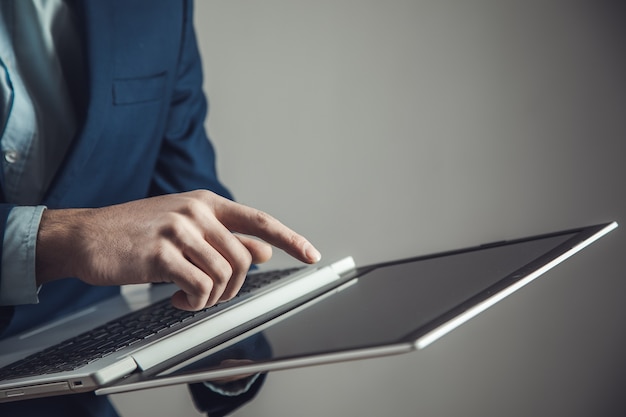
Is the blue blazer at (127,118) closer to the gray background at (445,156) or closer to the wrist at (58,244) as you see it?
the wrist at (58,244)

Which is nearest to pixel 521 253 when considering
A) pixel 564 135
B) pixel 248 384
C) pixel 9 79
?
pixel 248 384

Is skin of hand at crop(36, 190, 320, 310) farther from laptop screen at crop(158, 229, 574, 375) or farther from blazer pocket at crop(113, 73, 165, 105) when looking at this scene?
blazer pocket at crop(113, 73, 165, 105)

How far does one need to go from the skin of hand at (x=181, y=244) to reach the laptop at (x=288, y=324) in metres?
0.05

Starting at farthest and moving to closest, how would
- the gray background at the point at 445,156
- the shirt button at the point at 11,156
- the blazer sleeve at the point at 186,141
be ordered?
the gray background at the point at 445,156
the blazer sleeve at the point at 186,141
the shirt button at the point at 11,156

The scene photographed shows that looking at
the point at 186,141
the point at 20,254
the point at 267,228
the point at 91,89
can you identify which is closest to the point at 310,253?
the point at 267,228

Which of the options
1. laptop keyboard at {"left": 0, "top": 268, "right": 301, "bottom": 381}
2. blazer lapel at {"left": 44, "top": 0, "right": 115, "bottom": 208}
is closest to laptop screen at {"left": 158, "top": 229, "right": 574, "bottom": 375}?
laptop keyboard at {"left": 0, "top": 268, "right": 301, "bottom": 381}

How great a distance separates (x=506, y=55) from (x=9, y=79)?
1174 millimetres

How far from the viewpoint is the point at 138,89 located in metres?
1.11

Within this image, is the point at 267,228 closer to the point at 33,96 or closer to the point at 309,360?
the point at 309,360

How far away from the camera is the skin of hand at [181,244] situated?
63 cm

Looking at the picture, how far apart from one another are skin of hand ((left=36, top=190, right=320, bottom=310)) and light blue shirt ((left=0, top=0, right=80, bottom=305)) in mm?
344

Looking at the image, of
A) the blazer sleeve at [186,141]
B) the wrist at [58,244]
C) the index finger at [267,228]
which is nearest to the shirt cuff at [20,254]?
the wrist at [58,244]

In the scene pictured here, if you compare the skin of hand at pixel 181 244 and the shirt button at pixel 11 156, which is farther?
the shirt button at pixel 11 156

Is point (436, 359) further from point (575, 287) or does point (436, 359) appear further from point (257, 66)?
point (257, 66)
